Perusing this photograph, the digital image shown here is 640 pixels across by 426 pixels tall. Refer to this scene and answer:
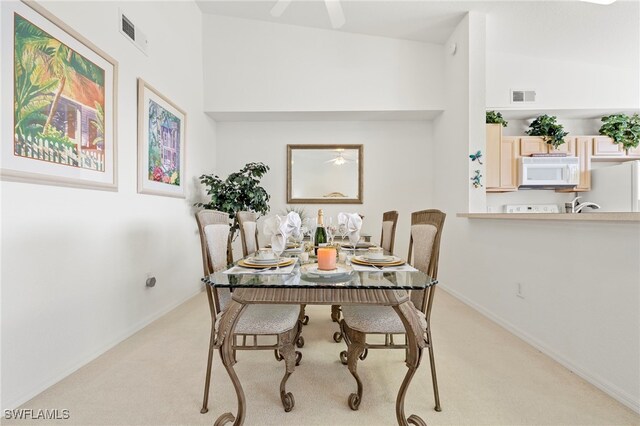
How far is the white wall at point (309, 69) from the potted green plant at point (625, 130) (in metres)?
2.32

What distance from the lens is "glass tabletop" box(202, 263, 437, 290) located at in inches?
45.4

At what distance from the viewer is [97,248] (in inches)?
79.6

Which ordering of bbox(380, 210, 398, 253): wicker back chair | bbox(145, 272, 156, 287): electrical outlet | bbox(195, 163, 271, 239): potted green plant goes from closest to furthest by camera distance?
bbox(380, 210, 398, 253): wicker back chair < bbox(145, 272, 156, 287): electrical outlet < bbox(195, 163, 271, 239): potted green plant

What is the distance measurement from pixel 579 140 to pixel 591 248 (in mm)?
3039

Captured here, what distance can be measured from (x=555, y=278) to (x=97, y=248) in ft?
10.6

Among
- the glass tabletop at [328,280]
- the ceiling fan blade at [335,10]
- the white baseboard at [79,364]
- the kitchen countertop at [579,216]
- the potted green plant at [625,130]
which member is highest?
the ceiling fan blade at [335,10]

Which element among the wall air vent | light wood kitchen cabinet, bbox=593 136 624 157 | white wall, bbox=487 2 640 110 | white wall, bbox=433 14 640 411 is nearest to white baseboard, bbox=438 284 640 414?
white wall, bbox=433 14 640 411

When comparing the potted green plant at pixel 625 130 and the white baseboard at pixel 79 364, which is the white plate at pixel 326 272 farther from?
the potted green plant at pixel 625 130

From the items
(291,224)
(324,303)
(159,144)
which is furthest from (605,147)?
(159,144)

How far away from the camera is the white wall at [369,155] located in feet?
14.0

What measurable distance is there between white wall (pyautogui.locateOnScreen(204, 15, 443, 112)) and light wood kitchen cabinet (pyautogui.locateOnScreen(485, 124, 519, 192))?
0.81 meters

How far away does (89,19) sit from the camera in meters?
1.96

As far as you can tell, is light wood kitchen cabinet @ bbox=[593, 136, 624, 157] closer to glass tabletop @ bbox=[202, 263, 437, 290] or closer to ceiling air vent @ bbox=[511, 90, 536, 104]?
ceiling air vent @ bbox=[511, 90, 536, 104]

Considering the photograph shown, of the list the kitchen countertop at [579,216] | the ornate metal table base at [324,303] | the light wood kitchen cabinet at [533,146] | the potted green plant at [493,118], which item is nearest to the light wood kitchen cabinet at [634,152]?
the light wood kitchen cabinet at [533,146]
